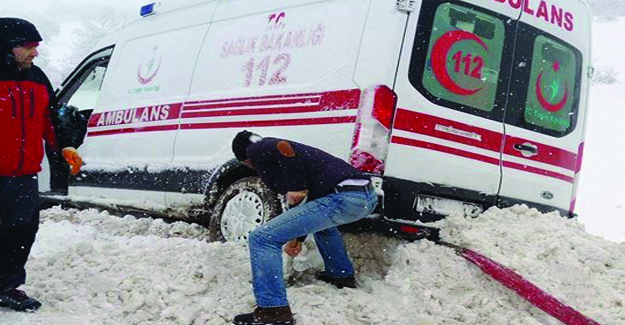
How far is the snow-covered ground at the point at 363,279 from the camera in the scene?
3693mm

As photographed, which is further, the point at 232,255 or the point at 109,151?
the point at 109,151

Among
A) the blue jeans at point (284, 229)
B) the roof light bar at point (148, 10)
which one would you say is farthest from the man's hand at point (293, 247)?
the roof light bar at point (148, 10)

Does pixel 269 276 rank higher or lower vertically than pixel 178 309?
higher

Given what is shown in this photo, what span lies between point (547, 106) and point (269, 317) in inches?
116

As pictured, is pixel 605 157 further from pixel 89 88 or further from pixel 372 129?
pixel 372 129

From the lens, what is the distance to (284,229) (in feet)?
11.6

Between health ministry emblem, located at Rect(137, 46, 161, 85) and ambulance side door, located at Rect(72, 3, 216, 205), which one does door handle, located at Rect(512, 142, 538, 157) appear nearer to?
ambulance side door, located at Rect(72, 3, 216, 205)

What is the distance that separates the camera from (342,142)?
4.17 metres

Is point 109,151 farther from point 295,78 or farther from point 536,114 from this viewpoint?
point 536,114

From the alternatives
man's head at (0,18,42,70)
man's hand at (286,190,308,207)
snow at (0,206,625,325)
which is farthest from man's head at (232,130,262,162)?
man's head at (0,18,42,70)

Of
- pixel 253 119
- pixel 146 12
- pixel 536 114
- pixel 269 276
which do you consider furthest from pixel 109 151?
pixel 536 114

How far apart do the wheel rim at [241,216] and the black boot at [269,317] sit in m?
1.17

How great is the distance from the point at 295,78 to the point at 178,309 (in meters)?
1.90

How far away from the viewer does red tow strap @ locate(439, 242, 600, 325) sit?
11.6ft
